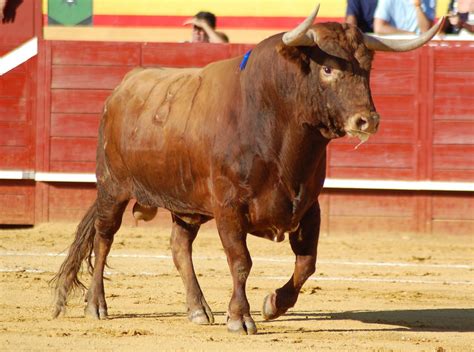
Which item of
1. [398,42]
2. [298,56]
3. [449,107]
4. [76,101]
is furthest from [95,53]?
[298,56]

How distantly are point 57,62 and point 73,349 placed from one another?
5914 mm

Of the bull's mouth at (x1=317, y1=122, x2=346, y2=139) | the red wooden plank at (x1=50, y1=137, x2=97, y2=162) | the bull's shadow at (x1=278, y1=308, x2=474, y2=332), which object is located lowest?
the red wooden plank at (x1=50, y1=137, x2=97, y2=162)

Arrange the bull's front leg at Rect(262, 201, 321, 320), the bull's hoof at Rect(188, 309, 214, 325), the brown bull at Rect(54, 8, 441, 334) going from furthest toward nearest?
the bull's hoof at Rect(188, 309, 214, 325) → the bull's front leg at Rect(262, 201, 321, 320) → the brown bull at Rect(54, 8, 441, 334)

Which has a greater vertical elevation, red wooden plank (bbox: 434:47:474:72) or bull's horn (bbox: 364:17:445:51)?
bull's horn (bbox: 364:17:445:51)

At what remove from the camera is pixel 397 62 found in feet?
35.1

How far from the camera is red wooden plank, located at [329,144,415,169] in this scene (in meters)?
10.7

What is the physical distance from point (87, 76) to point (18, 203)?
118 centimetres

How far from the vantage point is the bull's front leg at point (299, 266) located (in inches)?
238

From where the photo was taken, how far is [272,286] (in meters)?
7.81

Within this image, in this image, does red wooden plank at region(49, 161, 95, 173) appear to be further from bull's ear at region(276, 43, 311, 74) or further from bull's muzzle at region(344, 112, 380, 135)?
bull's muzzle at region(344, 112, 380, 135)

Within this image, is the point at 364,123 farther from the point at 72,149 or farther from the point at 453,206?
the point at 72,149

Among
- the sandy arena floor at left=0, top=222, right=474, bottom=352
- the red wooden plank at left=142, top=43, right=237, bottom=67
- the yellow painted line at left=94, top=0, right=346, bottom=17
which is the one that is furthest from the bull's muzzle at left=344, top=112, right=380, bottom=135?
the yellow painted line at left=94, top=0, right=346, bottom=17

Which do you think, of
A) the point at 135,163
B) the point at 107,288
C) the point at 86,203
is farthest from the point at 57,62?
the point at 135,163

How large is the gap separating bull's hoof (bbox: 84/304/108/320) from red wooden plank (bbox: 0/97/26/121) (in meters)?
4.87
